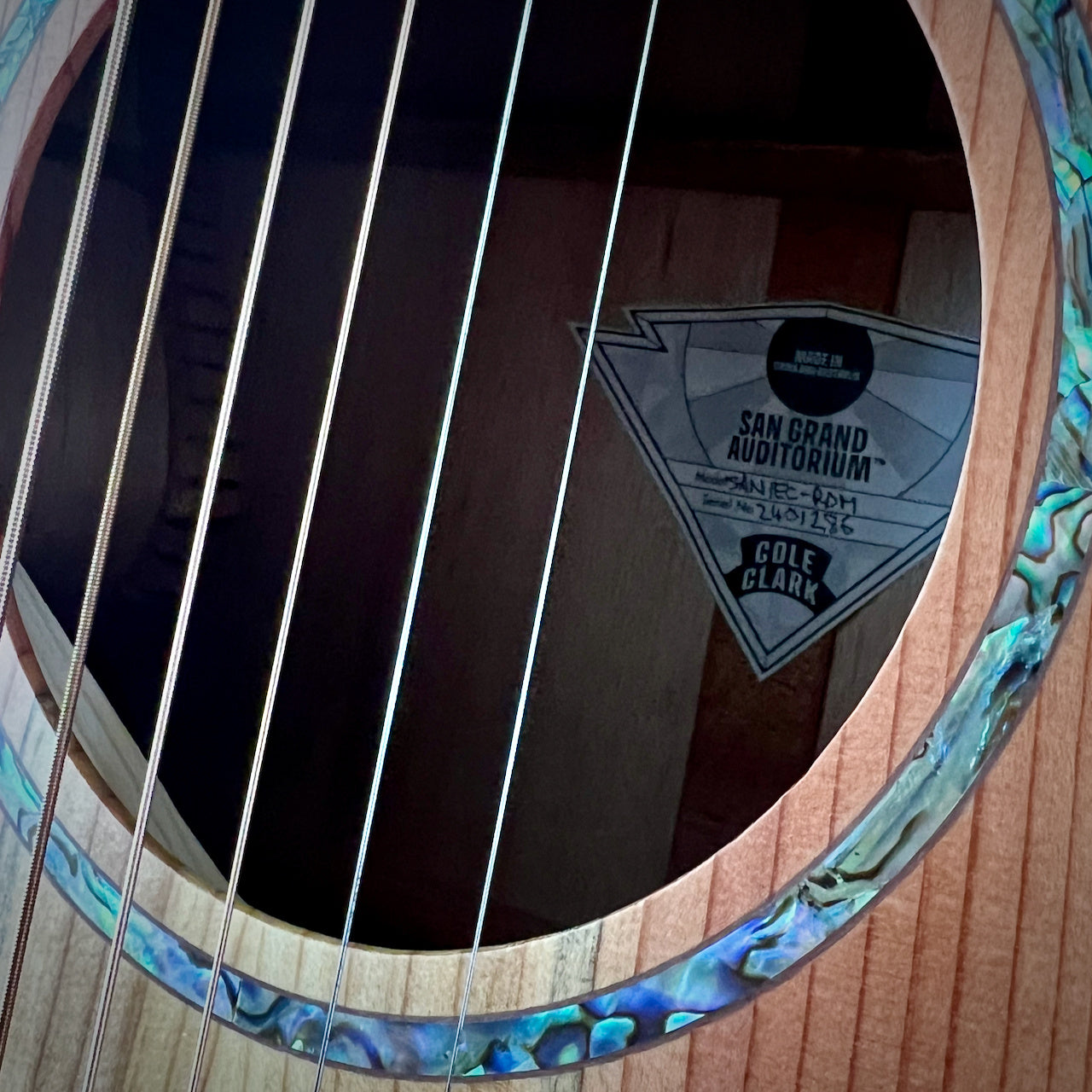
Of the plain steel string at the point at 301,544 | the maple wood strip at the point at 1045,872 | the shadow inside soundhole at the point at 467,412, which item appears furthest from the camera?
the shadow inside soundhole at the point at 467,412

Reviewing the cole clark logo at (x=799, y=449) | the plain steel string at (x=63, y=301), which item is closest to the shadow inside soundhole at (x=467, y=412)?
the cole clark logo at (x=799, y=449)

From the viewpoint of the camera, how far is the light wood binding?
0.38 m

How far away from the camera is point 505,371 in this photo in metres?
0.94

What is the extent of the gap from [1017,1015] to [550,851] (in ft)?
1.87

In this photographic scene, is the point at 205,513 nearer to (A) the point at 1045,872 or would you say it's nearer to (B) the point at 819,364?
(A) the point at 1045,872

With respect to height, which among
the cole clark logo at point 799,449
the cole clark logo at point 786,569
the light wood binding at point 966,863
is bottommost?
the light wood binding at point 966,863

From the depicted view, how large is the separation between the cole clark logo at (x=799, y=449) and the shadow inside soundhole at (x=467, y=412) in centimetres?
2

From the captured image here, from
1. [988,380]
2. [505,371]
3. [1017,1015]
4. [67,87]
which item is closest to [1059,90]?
[988,380]

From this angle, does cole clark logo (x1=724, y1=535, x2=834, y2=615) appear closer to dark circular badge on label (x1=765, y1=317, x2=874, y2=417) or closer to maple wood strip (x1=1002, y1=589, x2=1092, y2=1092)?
dark circular badge on label (x1=765, y1=317, x2=874, y2=417)

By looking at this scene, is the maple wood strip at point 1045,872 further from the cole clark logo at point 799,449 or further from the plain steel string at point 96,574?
the cole clark logo at point 799,449

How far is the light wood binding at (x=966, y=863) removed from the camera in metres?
0.38

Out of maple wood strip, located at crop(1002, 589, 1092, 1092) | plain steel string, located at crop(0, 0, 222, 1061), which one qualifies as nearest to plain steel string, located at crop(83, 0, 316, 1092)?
plain steel string, located at crop(0, 0, 222, 1061)

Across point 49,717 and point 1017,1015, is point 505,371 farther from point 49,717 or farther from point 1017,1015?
point 1017,1015

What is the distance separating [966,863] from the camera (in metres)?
0.39
